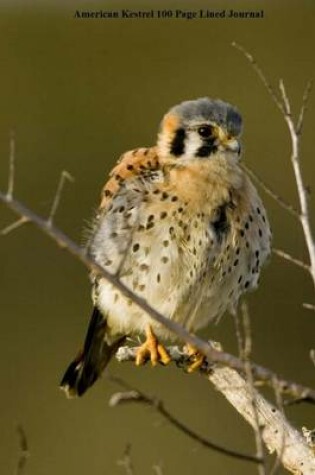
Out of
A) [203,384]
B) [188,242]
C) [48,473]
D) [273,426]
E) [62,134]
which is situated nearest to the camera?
[273,426]

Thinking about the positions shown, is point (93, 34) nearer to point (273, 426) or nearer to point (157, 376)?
point (157, 376)

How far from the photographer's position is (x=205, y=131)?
5.31 metres

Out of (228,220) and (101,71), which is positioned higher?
(228,220)

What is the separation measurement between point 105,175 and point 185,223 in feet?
17.3

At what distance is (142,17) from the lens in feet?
39.3

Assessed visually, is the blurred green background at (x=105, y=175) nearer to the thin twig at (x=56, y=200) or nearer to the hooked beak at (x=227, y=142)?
the hooked beak at (x=227, y=142)

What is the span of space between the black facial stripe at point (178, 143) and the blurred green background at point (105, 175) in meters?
3.43

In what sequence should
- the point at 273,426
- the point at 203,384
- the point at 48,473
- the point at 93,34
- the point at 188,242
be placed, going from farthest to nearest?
the point at 93,34 → the point at 203,384 → the point at 48,473 → the point at 188,242 → the point at 273,426

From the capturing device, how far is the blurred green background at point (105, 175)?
9461 mm

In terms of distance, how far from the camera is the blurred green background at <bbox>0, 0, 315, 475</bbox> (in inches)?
372

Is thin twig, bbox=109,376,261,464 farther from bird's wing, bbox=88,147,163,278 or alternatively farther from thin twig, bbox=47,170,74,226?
bird's wing, bbox=88,147,163,278

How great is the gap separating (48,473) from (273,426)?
4.88m

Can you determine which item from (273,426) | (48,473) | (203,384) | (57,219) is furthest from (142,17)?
(273,426)

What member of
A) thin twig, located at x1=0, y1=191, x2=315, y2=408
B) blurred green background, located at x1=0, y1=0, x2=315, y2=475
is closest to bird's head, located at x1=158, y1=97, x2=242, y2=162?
thin twig, located at x1=0, y1=191, x2=315, y2=408
